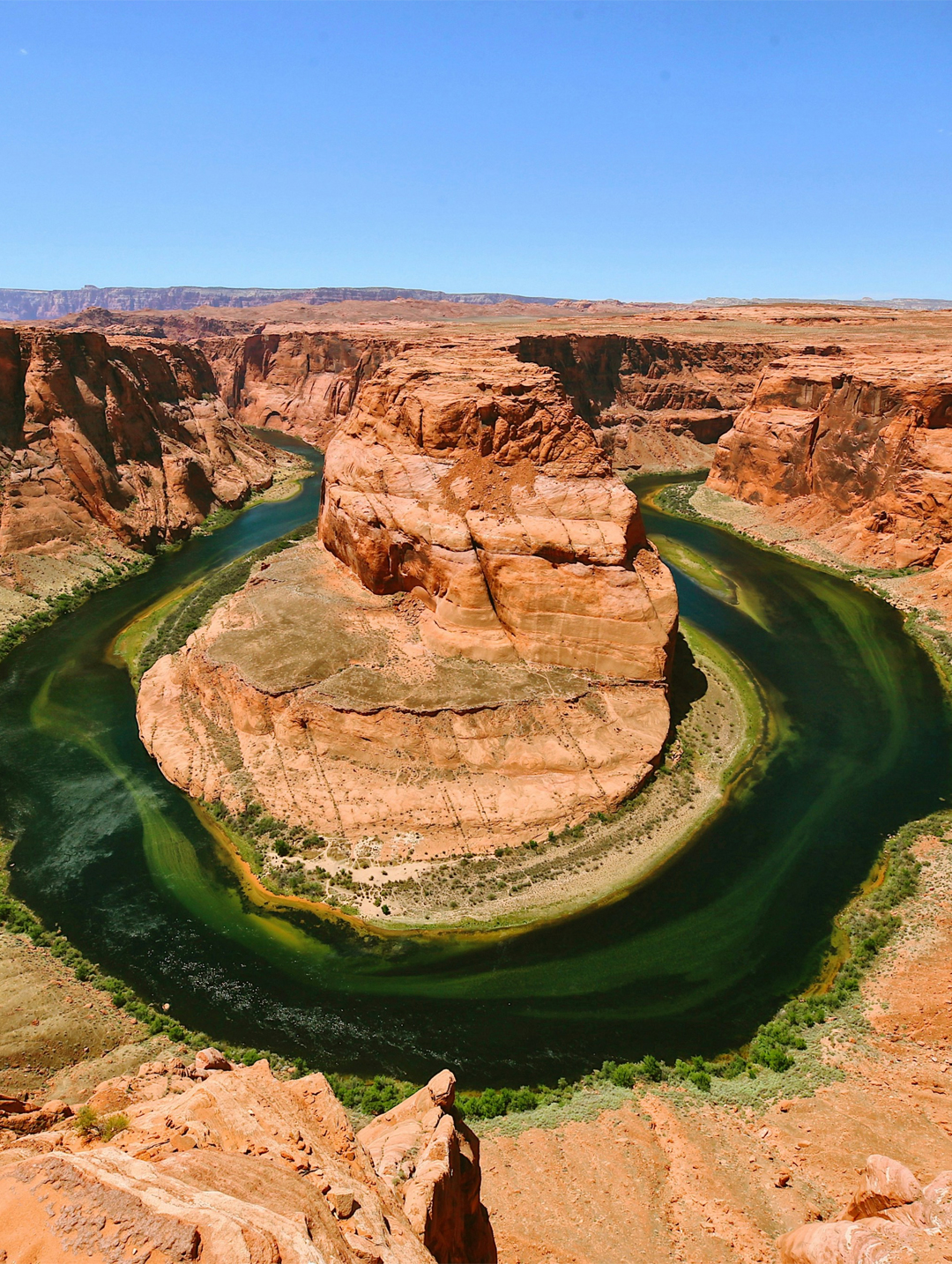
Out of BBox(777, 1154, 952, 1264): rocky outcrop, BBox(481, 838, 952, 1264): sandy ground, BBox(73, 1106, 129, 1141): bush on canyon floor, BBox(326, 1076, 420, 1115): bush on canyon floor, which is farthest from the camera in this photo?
BBox(326, 1076, 420, 1115): bush on canyon floor

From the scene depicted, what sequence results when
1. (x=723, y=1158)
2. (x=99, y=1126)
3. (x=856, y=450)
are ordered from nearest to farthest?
(x=99, y=1126), (x=723, y=1158), (x=856, y=450)

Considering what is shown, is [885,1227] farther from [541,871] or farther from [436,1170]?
[541,871]

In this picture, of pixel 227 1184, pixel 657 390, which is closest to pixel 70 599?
pixel 227 1184

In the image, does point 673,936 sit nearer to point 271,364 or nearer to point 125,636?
point 125,636

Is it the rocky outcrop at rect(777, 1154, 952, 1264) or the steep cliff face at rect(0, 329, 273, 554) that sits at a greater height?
the steep cliff face at rect(0, 329, 273, 554)

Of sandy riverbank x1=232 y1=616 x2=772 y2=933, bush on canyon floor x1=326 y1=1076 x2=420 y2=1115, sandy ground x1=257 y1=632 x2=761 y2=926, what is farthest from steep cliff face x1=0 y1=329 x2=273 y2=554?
bush on canyon floor x1=326 y1=1076 x2=420 y2=1115

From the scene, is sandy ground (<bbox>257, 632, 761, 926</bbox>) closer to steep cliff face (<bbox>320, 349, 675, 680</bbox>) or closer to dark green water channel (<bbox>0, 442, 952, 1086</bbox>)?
dark green water channel (<bbox>0, 442, 952, 1086</bbox>)

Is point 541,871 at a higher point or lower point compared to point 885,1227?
lower

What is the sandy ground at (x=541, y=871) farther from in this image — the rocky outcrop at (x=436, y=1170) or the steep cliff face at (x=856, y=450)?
the steep cliff face at (x=856, y=450)
